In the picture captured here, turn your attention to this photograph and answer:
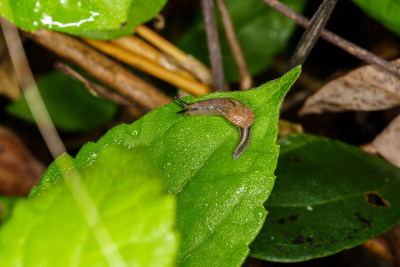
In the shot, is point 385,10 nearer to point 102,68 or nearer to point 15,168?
point 102,68

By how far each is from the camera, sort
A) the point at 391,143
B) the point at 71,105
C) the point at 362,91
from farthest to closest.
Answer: the point at 71,105 < the point at 391,143 < the point at 362,91

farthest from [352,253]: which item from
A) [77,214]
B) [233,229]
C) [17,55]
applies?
[17,55]

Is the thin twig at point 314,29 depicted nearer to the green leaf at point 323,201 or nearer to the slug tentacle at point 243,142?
the green leaf at point 323,201

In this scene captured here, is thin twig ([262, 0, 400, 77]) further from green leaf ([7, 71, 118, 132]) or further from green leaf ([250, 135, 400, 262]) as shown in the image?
green leaf ([7, 71, 118, 132])

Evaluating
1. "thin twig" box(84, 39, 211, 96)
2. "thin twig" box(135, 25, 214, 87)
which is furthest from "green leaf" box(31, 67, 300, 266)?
"thin twig" box(135, 25, 214, 87)

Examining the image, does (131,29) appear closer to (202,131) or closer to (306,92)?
(202,131)

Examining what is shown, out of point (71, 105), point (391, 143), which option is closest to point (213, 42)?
point (391, 143)
